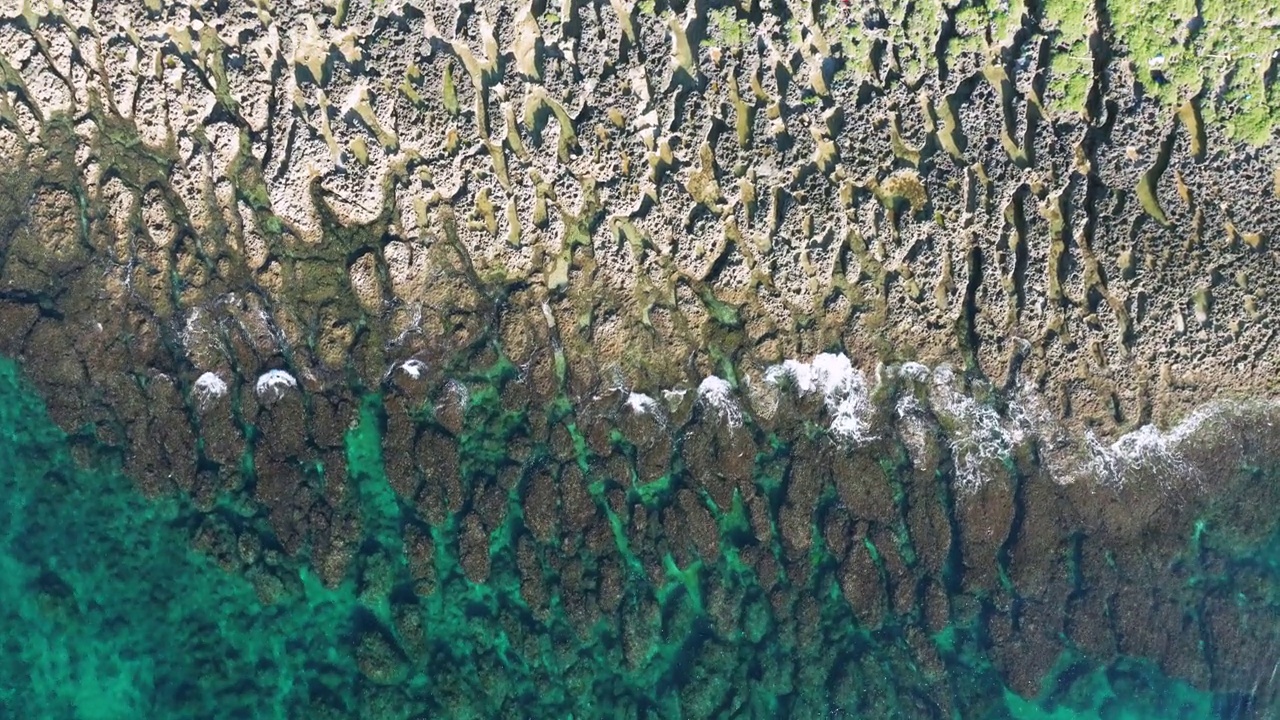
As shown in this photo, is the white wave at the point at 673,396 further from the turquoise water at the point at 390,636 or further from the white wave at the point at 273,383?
the white wave at the point at 273,383

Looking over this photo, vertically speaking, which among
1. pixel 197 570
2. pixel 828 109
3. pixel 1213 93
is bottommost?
pixel 197 570

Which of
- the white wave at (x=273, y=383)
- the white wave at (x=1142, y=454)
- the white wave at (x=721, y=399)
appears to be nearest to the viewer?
the white wave at (x=1142, y=454)

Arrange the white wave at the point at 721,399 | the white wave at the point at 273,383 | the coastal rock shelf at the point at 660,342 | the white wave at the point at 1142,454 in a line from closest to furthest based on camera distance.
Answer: the coastal rock shelf at the point at 660,342 → the white wave at the point at 1142,454 → the white wave at the point at 721,399 → the white wave at the point at 273,383

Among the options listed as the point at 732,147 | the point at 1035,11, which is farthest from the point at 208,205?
the point at 1035,11

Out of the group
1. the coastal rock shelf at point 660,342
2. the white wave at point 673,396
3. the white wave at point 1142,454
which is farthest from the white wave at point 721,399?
the white wave at point 1142,454

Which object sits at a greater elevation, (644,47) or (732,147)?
(644,47)

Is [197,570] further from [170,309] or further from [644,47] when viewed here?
[644,47]

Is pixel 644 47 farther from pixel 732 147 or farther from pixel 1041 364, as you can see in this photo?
pixel 1041 364
